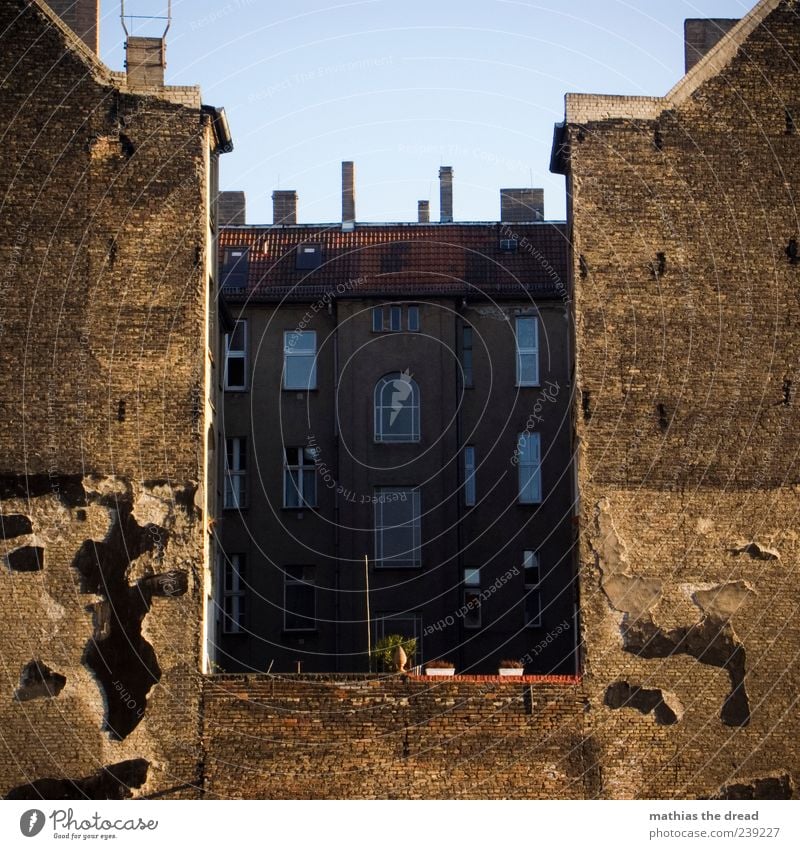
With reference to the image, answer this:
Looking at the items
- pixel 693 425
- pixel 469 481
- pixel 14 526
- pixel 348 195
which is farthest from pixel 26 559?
pixel 348 195

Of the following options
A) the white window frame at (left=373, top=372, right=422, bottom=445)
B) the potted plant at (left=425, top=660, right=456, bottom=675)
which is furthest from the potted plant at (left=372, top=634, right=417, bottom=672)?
the white window frame at (left=373, top=372, right=422, bottom=445)

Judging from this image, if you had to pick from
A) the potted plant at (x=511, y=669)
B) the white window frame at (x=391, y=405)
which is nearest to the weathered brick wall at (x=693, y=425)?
the potted plant at (x=511, y=669)

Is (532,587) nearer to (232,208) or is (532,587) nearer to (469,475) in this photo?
(469,475)

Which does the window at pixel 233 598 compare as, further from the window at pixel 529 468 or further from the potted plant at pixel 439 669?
the potted plant at pixel 439 669

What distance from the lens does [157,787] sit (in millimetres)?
26016

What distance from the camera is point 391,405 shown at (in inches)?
1510

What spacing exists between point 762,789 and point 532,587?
416 inches

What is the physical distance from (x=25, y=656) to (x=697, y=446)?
37.8 ft

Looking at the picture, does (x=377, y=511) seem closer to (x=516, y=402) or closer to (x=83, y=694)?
(x=516, y=402)

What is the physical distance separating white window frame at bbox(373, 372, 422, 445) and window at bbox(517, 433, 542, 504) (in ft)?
7.84

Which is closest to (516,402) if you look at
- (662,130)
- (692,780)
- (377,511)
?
(377,511)

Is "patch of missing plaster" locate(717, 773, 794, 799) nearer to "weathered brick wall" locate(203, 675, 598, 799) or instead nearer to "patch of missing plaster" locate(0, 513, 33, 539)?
"weathered brick wall" locate(203, 675, 598, 799)

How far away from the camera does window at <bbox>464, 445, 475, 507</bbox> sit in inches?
1483

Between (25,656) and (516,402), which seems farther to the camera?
(516,402)
